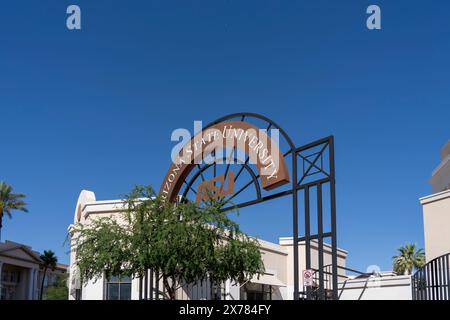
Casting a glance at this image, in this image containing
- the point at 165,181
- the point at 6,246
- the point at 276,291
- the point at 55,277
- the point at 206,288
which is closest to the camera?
the point at 165,181

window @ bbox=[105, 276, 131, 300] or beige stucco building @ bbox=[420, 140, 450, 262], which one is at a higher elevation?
beige stucco building @ bbox=[420, 140, 450, 262]

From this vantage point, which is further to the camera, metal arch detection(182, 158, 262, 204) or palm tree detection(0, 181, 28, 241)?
palm tree detection(0, 181, 28, 241)

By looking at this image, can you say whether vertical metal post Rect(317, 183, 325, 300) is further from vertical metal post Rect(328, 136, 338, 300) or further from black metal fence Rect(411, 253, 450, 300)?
black metal fence Rect(411, 253, 450, 300)

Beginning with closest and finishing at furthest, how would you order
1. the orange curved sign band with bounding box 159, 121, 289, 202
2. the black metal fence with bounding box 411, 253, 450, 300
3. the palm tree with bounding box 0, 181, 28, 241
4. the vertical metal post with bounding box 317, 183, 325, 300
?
the black metal fence with bounding box 411, 253, 450, 300, the vertical metal post with bounding box 317, 183, 325, 300, the orange curved sign band with bounding box 159, 121, 289, 202, the palm tree with bounding box 0, 181, 28, 241

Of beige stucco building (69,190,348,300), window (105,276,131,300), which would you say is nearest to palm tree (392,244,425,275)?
beige stucco building (69,190,348,300)

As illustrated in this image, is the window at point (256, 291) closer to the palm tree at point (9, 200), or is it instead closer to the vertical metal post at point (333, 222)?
the vertical metal post at point (333, 222)

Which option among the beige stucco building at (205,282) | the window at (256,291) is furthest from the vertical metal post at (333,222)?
the window at (256,291)

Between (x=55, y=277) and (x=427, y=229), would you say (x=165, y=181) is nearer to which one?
(x=427, y=229)

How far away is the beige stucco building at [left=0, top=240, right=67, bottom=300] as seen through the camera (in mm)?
70938

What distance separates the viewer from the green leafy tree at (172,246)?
2089 centimetres

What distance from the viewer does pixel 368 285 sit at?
22.3m
